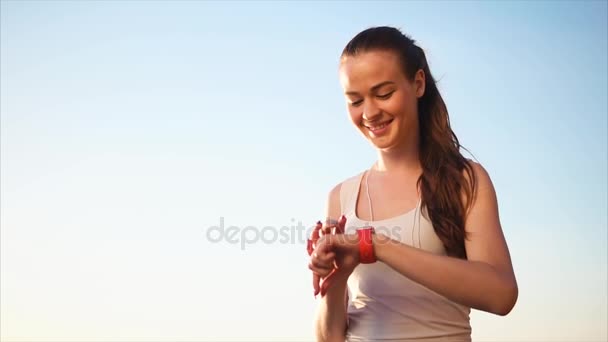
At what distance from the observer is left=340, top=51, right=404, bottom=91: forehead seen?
11.4 feet

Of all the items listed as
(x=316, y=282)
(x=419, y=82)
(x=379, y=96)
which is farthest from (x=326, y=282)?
(x=419, y=82)

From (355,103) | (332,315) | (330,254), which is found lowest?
(332,315)

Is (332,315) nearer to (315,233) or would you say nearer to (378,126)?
(315,233)

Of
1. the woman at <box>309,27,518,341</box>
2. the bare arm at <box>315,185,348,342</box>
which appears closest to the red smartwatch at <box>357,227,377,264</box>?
the woman at <box>309,27,518,341</box>

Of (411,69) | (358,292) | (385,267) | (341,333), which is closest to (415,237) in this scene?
(385,267)

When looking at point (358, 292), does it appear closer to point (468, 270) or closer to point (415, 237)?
point (415, 237)

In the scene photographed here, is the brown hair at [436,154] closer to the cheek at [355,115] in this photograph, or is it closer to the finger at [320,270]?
the cheek at [355,115]

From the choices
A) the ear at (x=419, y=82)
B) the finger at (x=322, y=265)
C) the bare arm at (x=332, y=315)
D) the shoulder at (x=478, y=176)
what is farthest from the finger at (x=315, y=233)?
the ear at (x=419, y=82)

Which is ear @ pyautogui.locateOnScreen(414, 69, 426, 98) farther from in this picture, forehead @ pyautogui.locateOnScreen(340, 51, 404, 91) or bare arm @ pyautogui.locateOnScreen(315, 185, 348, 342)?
bare arm @ pyautogui.locateOnScreen(315, 185, 348, 342)

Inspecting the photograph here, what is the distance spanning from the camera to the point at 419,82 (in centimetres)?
374

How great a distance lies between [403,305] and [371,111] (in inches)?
40.4

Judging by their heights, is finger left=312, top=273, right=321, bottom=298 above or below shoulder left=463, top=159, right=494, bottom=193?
below

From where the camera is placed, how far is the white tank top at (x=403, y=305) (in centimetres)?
328

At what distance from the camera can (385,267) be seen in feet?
11.3
